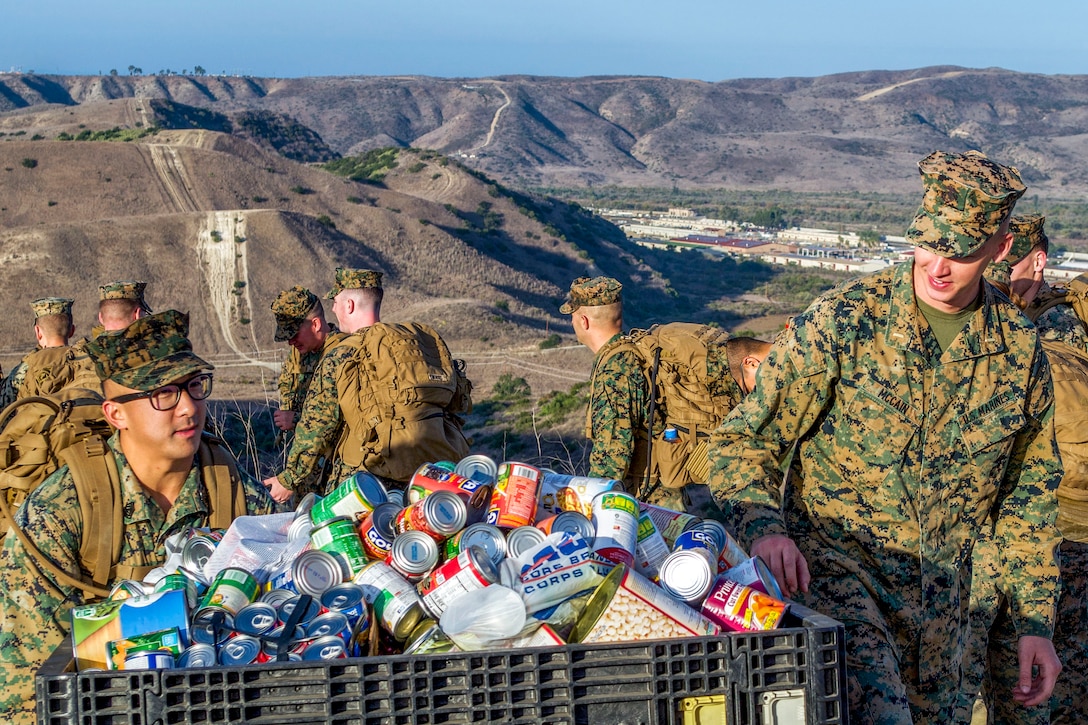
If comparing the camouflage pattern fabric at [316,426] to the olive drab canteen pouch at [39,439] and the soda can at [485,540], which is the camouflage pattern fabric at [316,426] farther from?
the soda can at [485,540]

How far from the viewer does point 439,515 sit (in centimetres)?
329

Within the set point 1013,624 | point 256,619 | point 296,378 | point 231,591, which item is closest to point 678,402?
point 1013,624

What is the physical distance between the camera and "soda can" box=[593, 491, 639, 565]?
312 centimetres

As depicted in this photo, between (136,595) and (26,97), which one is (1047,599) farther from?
(26,97)

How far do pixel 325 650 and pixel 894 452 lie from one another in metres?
1.93

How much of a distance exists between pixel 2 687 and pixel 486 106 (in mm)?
168958

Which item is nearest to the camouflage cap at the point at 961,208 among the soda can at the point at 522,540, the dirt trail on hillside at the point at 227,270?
the soda can at the point at 522,540

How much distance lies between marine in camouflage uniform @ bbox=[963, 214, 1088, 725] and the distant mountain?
127 m

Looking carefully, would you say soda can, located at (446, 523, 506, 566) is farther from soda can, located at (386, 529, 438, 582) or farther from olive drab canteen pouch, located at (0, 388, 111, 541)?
olive drab canteen pouch, located at (0, 388, 111, 541)

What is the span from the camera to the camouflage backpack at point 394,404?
6.32 m

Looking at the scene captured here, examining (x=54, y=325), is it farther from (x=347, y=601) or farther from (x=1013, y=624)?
(x=1013, y=624)

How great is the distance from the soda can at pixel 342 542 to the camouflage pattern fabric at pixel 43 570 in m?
0.88

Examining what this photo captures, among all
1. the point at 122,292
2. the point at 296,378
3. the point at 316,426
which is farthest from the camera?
the point at 296,378

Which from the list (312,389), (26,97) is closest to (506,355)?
(312,389)
